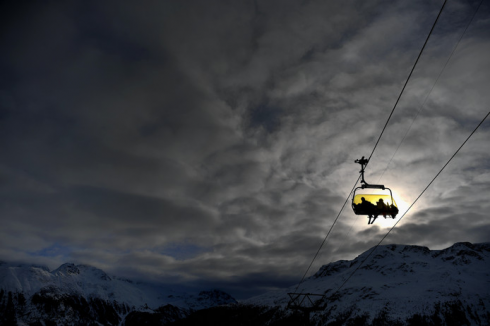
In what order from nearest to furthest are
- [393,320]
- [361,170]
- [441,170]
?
1. [441,170]
2. [361,170]
3. [393,320]

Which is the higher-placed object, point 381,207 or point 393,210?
point 381,207

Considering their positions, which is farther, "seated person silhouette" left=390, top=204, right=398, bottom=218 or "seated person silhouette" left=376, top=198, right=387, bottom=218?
"seated person silhouette" left=390, top=204, right=398, bottom=218

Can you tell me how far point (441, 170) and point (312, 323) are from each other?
194 metres

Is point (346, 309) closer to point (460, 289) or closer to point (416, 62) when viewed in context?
point (460, 289)

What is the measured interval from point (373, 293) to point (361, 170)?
210 meters

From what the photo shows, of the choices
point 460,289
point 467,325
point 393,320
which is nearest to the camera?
point 467,325

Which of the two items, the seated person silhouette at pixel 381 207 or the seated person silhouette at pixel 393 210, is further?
the seated person silhouette at pixel 393 210

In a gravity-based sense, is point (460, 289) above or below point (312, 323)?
above

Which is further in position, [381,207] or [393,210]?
[393,210]

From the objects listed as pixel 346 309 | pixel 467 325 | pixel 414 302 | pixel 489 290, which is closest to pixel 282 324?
pixel 346 309

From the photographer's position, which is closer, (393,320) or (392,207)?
(392,207)

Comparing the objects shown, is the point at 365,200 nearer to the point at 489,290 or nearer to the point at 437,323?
the point at 437,323

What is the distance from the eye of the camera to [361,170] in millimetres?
23234

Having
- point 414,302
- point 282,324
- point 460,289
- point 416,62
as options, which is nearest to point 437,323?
point 414,302
